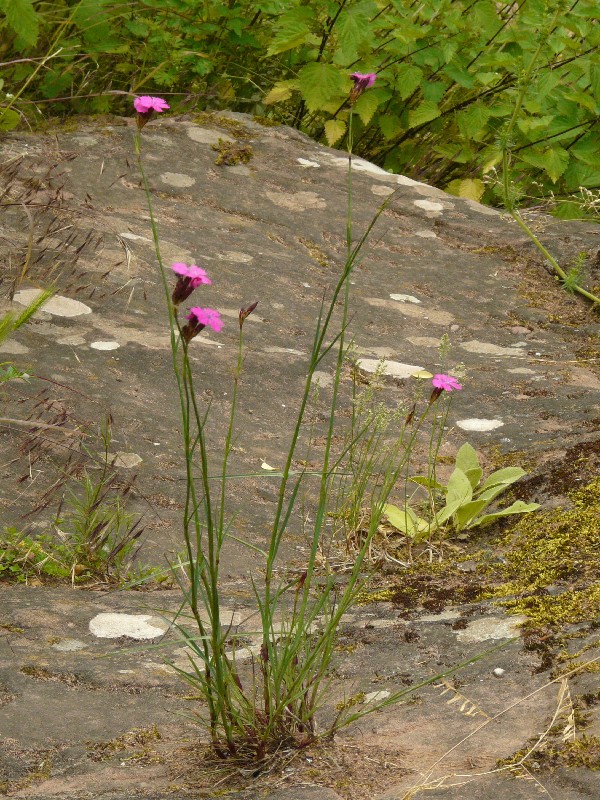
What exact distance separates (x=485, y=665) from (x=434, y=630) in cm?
21

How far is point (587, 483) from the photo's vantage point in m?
2.39

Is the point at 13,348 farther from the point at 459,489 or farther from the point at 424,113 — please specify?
the point at 424,113

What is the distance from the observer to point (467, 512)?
2545 millimetres

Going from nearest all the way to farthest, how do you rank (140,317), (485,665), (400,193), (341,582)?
(485,665), (341,582), (140,317), (400,193)

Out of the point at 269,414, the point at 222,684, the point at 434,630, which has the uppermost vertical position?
the point at 222,684

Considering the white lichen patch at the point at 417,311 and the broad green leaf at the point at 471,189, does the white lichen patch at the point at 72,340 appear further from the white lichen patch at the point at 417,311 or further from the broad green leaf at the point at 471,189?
the broad green leaf at the point at 471,189

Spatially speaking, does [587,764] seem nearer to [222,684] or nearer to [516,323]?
[222,684]

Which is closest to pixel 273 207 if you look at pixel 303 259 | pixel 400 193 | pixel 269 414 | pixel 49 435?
pixel 303 259

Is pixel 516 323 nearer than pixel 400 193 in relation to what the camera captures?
Yes

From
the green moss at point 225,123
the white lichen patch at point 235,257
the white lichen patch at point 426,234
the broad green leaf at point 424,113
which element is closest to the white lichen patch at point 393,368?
the white lichen patch at point 235,257

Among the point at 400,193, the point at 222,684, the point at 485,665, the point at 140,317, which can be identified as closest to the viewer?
the point at 222,684

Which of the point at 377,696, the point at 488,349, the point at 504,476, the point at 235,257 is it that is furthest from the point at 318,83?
the point at 377,696

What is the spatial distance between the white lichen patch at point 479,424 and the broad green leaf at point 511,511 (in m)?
0.66

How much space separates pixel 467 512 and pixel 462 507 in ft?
0.06
